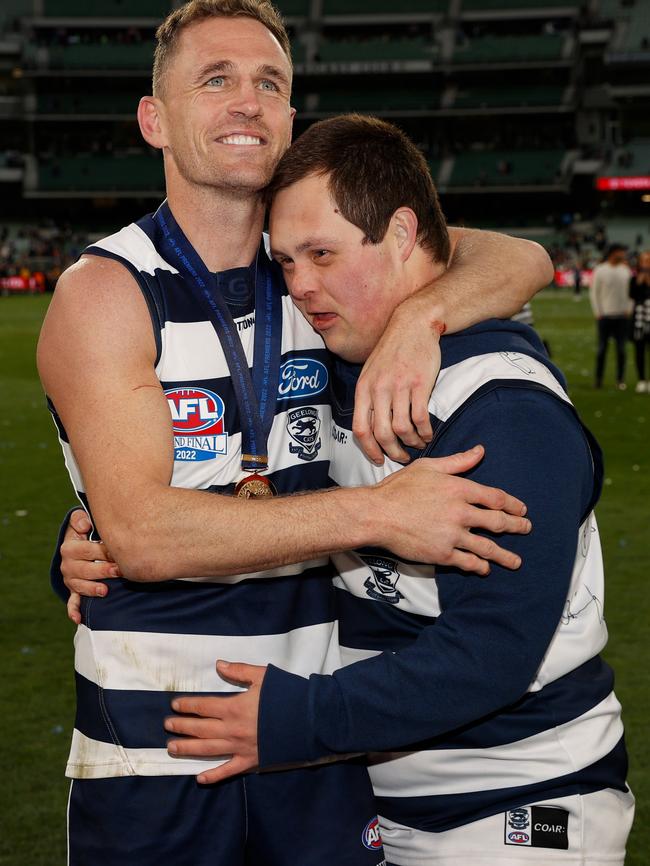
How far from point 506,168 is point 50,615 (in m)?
52.2

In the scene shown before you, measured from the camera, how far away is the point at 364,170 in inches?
92.4

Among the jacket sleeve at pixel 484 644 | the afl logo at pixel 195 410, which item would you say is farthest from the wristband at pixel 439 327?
the afl logo at pixel 195 410

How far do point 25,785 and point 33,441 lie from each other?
8.33m

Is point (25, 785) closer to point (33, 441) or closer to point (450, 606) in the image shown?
point (450, 606)

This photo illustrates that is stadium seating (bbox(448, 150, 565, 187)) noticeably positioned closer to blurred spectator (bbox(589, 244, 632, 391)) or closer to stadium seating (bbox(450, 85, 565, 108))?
stadium seating (bbox(450, 85, 565, 108))

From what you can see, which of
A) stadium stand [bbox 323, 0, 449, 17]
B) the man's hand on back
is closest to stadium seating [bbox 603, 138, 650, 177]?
stadium stand [bbox 323, 0, 449, 17]

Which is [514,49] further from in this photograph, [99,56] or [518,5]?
[99,56]

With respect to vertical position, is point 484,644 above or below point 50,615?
above

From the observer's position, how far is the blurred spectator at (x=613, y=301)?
15.4m

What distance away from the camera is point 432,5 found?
58.9 m

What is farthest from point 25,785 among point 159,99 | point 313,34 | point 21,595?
point 313,34

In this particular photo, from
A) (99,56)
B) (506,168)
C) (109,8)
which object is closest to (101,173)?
(99,56)

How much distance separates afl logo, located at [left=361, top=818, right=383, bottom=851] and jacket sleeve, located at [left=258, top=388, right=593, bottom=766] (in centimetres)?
46

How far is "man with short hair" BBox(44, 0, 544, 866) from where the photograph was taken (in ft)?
7.16
